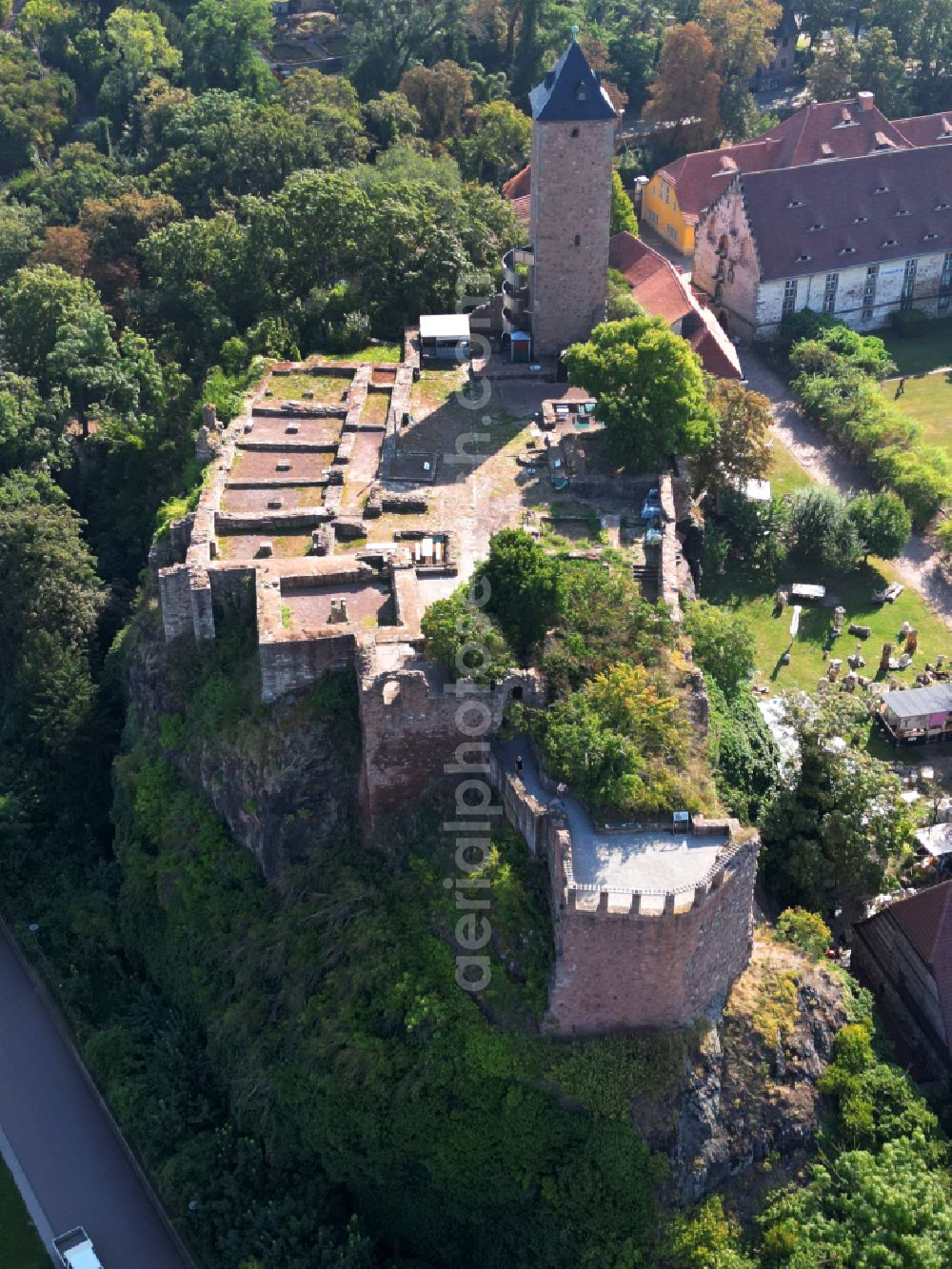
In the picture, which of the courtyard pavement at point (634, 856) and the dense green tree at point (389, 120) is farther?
the dense green tree at point (389, 120)

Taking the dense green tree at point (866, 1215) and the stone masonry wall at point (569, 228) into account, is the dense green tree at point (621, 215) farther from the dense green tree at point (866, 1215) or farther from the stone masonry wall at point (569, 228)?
the dense green tree at point (866, 1215)

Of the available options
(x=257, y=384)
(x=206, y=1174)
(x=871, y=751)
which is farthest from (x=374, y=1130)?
(x=257, y=384)

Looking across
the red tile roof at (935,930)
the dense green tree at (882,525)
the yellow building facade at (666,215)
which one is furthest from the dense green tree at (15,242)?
the red tile roof at (935,930)

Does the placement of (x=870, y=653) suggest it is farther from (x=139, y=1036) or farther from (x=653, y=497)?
(x=139, y=1036)

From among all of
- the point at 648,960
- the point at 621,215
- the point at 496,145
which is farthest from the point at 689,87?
the point at 648,960

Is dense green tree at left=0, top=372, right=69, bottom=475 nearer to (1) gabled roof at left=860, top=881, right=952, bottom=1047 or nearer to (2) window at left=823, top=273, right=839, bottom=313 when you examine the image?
(1) gabled roof at left=860, top=881, right=952, bottom=1047

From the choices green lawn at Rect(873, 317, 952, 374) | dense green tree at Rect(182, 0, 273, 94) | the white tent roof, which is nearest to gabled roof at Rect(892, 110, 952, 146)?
green lawn at Rect(873, 317, 952, 374)
